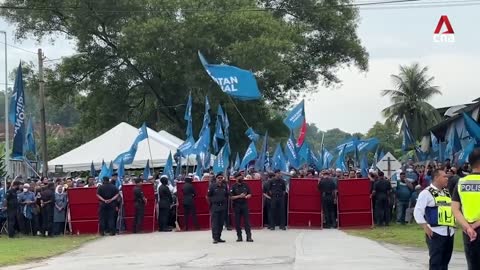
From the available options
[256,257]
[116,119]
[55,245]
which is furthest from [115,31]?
[256,257]

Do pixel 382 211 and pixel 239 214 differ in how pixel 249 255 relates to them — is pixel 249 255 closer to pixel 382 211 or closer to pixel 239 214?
pixel 239 214

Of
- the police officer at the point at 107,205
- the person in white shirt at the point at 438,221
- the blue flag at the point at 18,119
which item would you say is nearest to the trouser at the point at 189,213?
the police officer at the point at 107,205

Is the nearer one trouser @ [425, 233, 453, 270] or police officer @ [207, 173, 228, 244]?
trouser @ [425, 233, 453, 270]

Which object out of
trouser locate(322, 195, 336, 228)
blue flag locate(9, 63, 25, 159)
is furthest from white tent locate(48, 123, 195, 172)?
trouser locate(322, 195, 336, 228)

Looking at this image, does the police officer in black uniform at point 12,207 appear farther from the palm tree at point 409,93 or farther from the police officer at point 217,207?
the palm tree at point 409,93

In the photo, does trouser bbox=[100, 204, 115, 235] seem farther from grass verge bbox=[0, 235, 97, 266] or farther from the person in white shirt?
the person in white shirt

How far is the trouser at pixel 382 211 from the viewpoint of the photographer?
25.7 meters

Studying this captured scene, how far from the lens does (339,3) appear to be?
181 feet

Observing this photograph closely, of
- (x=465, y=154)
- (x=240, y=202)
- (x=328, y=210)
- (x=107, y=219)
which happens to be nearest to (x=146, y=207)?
(x=107, y=219)

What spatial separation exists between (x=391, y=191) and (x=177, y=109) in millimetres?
24686

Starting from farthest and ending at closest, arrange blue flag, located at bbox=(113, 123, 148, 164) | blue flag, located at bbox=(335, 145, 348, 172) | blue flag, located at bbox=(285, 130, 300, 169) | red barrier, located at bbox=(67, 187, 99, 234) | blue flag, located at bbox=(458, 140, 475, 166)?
1. blue flag, located at bbox=(335, 145, 348, 172)
2. blue flag, located at bbox=(113, 123, 148, 164)
3. blue flag, located at bbox=(285, 130, 300, 169)
4. blue flag, located at bbox=(458, 140, 475, 166)
5. red barrier, located at bbox=(67, 187, 99, 234)

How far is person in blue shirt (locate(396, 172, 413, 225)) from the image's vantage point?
2639 cm

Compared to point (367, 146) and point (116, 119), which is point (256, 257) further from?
point (116, 119)

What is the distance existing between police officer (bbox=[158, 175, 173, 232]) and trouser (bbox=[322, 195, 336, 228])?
4.92 meters
